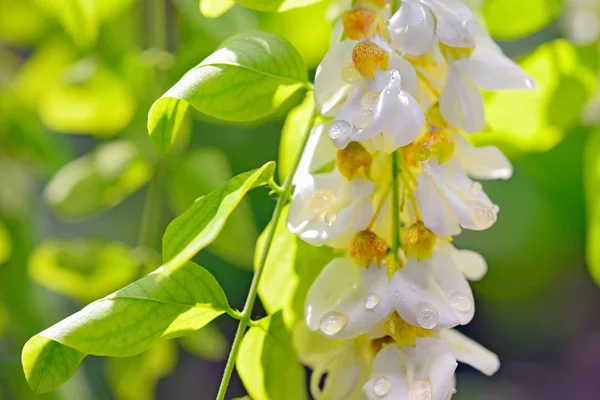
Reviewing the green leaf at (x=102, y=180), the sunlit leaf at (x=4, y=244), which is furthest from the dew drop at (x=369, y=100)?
the sunlit leaf at (x=4, y=244)

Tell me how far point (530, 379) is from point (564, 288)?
9.7 inches

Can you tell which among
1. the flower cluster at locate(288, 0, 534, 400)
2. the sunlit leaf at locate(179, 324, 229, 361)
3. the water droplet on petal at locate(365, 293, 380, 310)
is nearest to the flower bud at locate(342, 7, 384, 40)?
the flower cluster at locate(288, 0, 534, 400)

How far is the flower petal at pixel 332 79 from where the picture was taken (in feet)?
1.05

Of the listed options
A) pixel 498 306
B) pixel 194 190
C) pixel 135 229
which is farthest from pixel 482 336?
pixel 194 190

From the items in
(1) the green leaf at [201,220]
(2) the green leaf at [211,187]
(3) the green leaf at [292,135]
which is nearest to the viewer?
(1) the green leaf at [201,220]

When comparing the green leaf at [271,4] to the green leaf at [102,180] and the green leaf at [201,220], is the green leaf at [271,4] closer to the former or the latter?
the green leaf at [201,220]

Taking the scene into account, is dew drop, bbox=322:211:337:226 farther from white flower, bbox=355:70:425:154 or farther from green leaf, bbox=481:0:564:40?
green leaf, bbox=481:0:564:40

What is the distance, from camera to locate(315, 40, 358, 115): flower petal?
1.05 ft

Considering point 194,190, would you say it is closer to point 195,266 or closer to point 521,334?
point 195,266

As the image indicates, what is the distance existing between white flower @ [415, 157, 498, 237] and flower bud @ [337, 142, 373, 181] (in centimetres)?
2

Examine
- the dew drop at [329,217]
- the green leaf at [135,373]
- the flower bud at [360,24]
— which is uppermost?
the flower bud at [360,24]

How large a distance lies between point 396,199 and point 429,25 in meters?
0.07

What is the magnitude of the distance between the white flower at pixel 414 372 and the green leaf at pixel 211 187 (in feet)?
0.83

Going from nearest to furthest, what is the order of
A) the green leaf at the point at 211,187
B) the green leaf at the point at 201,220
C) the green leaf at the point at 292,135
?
the green leaf at the point at 201,220
the green leaf at the point at 292,135
the green leaf at the point at 211,187
